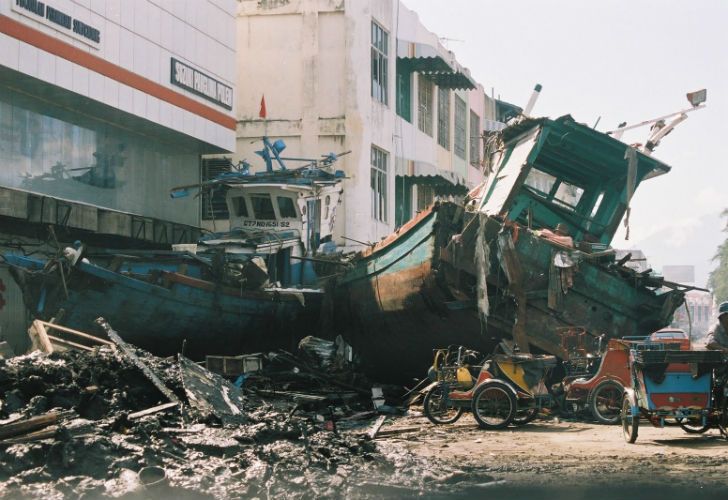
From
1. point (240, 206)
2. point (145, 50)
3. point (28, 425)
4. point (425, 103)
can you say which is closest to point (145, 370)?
point (28, 425)

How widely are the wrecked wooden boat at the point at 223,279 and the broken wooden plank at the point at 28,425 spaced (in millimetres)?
6677

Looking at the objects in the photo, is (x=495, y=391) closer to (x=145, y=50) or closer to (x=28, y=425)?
(x=28, y=425)

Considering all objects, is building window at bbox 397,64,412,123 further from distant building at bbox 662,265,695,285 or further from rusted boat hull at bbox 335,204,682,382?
distant building at bbox 662,265,695,285

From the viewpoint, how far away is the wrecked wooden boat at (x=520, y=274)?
15.8 m

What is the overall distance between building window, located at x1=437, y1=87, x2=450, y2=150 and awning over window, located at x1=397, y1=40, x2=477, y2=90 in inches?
47.8

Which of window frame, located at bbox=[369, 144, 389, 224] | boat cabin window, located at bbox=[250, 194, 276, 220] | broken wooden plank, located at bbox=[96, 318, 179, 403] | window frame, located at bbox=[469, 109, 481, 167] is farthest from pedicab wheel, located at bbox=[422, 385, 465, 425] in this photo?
window frame, located at bbox=[469, 109, 481, 167]

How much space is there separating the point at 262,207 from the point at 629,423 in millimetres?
14300

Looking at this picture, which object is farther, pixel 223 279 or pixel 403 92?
pixel 403 92

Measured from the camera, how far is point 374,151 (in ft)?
107

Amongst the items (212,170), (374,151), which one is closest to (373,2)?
(374,151)

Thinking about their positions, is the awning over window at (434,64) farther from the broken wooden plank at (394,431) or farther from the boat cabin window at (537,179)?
the broken wooden plank at (394,431)

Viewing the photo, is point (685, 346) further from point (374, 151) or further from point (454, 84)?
point (454, 84)

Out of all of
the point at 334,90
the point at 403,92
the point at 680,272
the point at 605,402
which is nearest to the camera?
the point at 605,402

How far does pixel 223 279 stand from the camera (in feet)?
61.1
